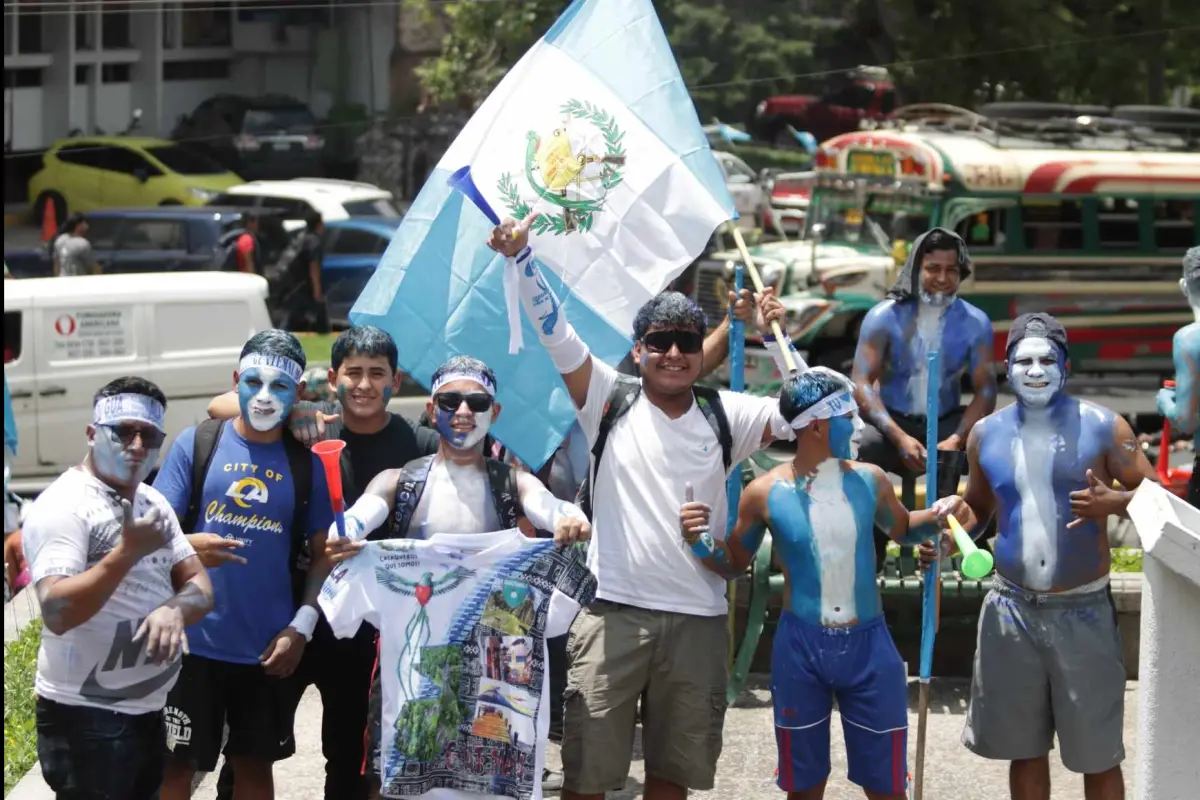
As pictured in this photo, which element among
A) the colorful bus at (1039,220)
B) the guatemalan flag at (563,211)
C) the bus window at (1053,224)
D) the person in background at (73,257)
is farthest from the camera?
the person in background at (73,257)

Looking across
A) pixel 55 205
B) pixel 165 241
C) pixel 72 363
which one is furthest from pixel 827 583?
pixel 55 205

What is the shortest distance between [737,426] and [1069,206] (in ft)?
38.4


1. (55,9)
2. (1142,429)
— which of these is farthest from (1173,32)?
(55,9)

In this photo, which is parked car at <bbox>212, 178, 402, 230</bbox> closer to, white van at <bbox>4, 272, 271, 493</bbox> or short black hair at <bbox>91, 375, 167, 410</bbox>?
white van at <bbox>4, 272, 271, 493</bbox>

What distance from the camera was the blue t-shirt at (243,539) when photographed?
5.83 meters

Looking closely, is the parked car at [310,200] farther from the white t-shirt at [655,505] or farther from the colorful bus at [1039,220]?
the white t-shirt at [655,505]

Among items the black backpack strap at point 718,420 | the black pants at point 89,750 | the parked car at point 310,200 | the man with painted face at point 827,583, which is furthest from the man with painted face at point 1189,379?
the parked car at point 310,200

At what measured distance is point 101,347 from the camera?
45.5 feet

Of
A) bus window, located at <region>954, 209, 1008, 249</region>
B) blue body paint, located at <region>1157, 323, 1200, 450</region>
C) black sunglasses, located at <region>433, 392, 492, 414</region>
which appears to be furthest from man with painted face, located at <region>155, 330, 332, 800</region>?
bus window, located at <region>954, 209, 1008, 249</region>

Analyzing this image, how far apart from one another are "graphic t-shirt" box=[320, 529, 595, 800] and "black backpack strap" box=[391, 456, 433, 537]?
136 mm

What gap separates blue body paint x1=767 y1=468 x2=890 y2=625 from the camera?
5840 millimetres

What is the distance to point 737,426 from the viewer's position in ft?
19.9

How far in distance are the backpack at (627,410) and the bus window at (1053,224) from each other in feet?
37.3

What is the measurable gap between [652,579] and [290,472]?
1.21 meters
